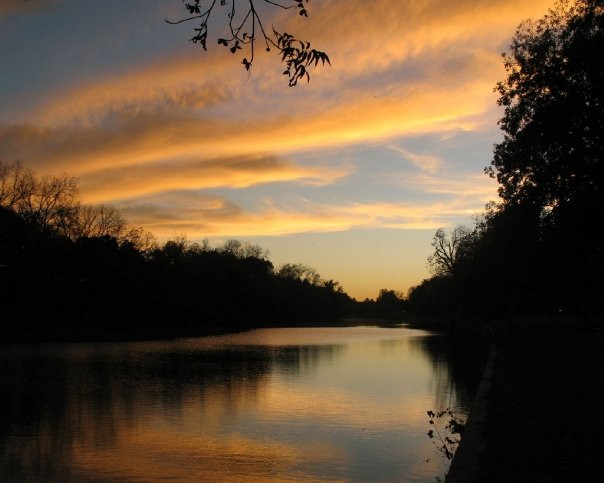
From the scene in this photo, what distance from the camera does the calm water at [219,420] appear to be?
10523 millimetres

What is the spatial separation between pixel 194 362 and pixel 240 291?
7961 centimetres

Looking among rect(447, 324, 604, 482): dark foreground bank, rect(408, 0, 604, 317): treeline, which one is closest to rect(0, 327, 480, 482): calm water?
rect(447, 324, 604, 482): dark foreground bank

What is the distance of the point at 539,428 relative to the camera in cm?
1087

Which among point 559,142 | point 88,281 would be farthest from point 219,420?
point 88,281

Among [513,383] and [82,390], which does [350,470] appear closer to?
[513,383]

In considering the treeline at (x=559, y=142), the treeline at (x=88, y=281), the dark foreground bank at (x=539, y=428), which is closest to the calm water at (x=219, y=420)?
the dark foreground bank at (x=539, y=428)

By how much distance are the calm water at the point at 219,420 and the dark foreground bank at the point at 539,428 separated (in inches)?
54.7

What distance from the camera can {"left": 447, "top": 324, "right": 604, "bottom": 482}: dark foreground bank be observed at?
8117mm

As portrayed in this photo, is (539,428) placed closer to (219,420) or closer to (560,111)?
(219,420)

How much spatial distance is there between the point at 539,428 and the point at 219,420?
7.21 metres

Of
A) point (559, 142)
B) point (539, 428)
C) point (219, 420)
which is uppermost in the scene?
point (559, 142)

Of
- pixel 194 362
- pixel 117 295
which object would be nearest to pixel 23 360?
pixel 194 362

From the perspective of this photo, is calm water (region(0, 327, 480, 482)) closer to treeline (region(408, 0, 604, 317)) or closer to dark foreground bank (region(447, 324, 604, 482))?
dark foreground bank (region(447, 324, 604, 482))

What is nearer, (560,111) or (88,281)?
(560,111)
